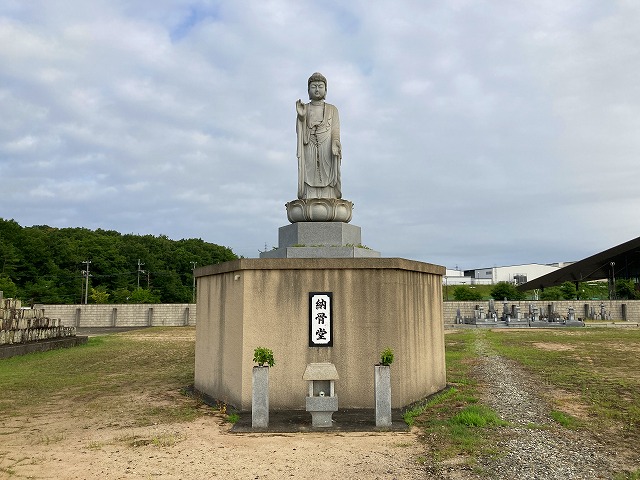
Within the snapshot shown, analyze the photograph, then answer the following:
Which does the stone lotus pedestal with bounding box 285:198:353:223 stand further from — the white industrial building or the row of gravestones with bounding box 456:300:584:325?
the white industrial building

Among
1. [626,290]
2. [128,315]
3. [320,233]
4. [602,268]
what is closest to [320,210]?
[320,233]

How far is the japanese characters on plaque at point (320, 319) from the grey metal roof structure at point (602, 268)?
38.2 meters

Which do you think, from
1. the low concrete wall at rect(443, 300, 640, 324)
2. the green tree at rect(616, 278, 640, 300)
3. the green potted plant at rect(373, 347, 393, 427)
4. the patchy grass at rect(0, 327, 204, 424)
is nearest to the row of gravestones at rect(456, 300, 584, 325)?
the low concrete wall at rect(443, 300, 640, 324)

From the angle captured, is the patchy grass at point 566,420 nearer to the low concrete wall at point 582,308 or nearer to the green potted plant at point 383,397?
the green potted plant at point 383,397

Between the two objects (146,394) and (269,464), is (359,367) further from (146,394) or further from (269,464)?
(146,394)

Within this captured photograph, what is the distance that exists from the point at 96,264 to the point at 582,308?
161 feet

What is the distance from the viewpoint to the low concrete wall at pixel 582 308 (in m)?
33.1

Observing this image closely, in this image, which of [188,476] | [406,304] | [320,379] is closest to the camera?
[188,476]

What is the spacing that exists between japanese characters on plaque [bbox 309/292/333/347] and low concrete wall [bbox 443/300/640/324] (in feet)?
91.7

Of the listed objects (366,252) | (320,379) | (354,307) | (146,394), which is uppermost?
(366,252)

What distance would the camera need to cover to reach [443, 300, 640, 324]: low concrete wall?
33125 mm

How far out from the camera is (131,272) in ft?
184

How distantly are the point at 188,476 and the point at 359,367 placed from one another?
3426 mm

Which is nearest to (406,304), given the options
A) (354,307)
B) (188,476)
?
(354,307)
